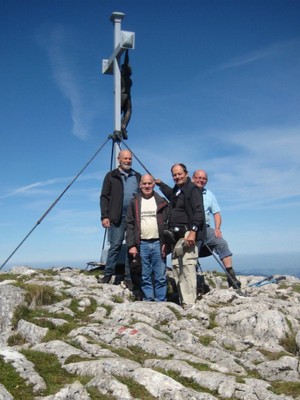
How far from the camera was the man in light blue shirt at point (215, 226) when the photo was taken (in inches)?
492

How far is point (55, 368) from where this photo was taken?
6176 mm

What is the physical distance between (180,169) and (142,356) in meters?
5.36

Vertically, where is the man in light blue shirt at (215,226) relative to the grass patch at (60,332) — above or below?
above

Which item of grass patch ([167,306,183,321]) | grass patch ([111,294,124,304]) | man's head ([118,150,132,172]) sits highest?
man's head ([118,150,132,172])

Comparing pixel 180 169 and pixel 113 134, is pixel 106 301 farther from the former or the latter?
pixel 113 134

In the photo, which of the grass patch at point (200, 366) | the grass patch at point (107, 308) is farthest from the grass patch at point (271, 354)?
the grass patch at point (107, 308)

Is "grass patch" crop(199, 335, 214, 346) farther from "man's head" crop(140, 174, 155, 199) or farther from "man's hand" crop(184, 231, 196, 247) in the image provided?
"man's head" crop(140, 174, 155, 199)

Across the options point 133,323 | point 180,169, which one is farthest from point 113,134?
point 133,323

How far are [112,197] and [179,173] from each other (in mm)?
2561

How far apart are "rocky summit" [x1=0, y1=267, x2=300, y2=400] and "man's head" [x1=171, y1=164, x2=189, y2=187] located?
10.7 ft

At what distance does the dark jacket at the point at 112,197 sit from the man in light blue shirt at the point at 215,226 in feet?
7.88

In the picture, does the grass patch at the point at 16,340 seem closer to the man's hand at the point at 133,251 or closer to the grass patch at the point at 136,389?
the grass patch at the point at 136,389

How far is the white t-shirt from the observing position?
438 inches

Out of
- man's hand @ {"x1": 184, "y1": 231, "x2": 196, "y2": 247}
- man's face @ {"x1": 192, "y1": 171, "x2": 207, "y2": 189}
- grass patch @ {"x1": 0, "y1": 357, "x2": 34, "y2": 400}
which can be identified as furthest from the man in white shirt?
grass patch @ {"x1": 0, "y1": 357, "x2": 34, "y2": 400}
